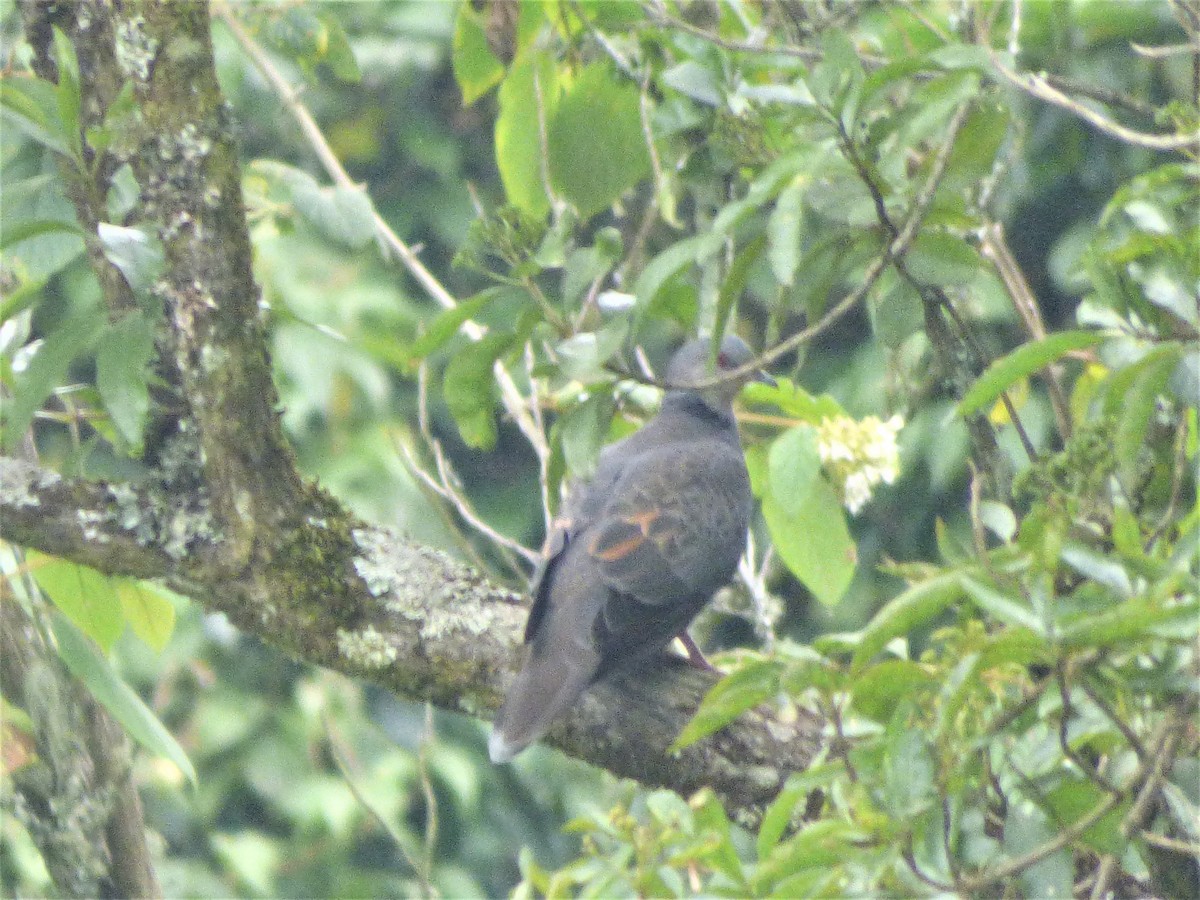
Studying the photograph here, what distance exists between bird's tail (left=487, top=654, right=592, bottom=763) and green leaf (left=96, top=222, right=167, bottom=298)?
0.88 metres

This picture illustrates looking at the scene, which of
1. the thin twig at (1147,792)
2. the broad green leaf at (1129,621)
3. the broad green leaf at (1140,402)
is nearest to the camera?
the broad green leaf at (1129,621)

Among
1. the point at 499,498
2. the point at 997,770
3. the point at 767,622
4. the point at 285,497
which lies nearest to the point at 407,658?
the point at 285,497

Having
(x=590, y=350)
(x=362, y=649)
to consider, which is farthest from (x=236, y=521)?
(x=590, y=350)

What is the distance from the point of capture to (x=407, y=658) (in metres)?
2.21

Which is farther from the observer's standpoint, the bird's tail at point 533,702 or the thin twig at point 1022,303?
the bird's tail at point 533,702

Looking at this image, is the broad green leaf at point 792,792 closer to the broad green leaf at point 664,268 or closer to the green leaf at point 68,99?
the broad green leaf at point 664,268

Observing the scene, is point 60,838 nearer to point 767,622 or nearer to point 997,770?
point 767,622

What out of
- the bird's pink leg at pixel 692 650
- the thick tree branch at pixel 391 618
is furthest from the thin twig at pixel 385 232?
Result: the bird's pink leg at pixel 692 650

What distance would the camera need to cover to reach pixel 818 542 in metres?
2.29

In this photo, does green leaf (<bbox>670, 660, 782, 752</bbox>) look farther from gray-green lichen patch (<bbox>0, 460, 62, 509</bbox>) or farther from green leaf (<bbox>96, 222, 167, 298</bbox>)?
gray-green lichen patch (<bbox>0, 460, 62, 509</bbox>)

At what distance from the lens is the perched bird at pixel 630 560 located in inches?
89.0

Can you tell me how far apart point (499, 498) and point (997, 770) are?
16.3 ft

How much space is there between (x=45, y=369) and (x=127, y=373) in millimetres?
117

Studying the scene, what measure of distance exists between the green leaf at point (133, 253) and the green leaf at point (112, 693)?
1.94 ft
